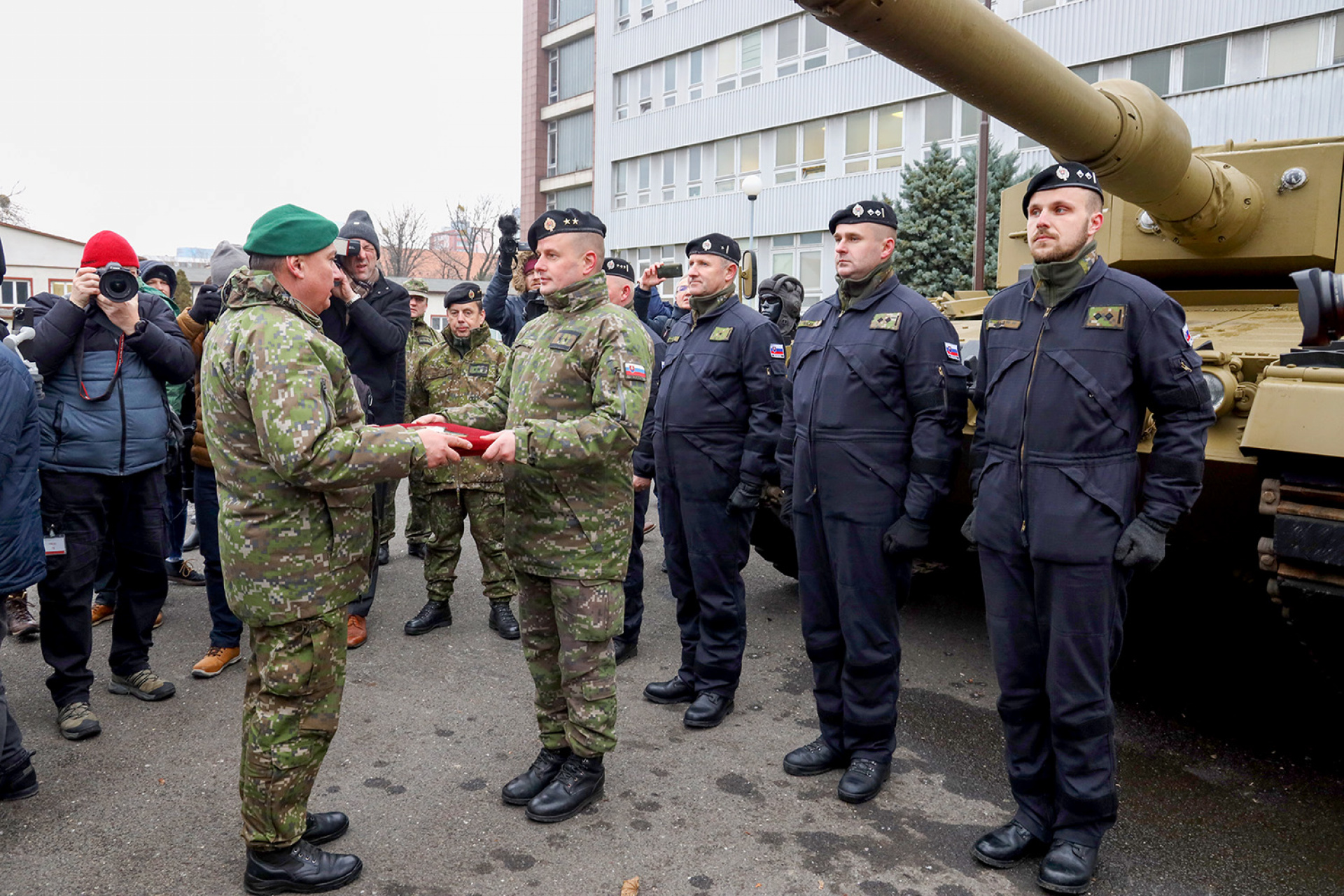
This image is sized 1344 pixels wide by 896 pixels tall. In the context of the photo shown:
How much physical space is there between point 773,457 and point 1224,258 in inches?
98.6

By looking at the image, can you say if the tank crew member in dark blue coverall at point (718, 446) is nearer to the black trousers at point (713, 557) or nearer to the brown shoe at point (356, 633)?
the black trousers at point (713, 557)

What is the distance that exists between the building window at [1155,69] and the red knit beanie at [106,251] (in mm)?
17896

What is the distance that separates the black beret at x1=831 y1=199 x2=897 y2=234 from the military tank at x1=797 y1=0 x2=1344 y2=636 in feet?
1.82

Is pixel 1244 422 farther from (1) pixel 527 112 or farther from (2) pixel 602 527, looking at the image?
(1) pixel 527 112

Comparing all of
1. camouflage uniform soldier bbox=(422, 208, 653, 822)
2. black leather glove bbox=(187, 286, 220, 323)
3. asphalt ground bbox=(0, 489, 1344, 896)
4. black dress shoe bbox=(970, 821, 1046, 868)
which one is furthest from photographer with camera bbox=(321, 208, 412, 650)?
black dress shoe bbox=(970, 821, 1046, 868)

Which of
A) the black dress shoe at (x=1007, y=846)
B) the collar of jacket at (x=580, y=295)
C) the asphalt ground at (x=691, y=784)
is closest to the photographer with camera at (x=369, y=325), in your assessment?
the asphalt ground at (x=691, y=784)

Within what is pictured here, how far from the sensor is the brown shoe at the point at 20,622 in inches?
213

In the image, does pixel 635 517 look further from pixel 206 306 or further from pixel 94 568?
pixel 206 306

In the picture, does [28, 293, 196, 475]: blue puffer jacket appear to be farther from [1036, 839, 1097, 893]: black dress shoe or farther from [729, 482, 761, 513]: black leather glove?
[1036, 839, 1097, 893]: black dress shoe

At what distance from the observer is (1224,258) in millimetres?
5066

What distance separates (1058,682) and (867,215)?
1.81 m

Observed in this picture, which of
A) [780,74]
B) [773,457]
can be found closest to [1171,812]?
[773,457]

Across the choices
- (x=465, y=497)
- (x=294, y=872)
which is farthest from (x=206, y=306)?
(x=294, y=872)

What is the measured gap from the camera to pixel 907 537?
144 inches
